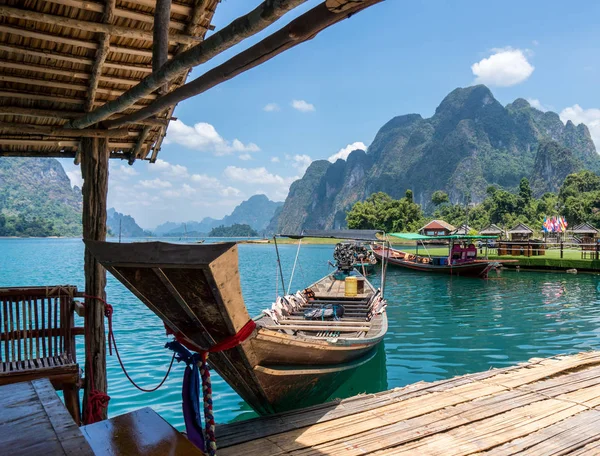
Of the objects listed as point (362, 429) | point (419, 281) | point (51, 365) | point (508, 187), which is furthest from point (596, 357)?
point (508, 187)

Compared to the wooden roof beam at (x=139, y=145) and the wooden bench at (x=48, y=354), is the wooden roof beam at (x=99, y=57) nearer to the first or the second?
the wooden roof beam at (x=139, y=145)

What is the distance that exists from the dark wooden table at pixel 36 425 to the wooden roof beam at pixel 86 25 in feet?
8.83

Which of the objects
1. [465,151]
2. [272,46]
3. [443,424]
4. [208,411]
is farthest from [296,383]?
[465,151]

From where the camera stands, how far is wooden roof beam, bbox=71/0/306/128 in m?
2.22

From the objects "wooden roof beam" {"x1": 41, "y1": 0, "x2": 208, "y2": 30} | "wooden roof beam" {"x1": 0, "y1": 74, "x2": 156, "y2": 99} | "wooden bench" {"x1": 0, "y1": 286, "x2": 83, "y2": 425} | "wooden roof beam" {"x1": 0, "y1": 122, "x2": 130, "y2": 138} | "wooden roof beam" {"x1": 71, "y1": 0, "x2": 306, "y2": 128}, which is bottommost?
"wooden bench" {"x1": 0, "y1": 286, "x2": 83, "y2": 425}

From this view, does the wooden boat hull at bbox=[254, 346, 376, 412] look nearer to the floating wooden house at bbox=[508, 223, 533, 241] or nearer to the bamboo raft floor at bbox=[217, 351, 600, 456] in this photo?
the bamboo raft floor at bbox=[217, 351, 600, 456]

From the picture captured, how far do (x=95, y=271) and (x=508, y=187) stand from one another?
154 meters

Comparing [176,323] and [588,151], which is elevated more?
[588,151]

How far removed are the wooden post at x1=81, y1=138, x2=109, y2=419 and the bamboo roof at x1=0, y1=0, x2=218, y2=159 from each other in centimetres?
25

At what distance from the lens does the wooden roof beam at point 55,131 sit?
4.35 metres

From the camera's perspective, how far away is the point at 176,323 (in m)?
2.82

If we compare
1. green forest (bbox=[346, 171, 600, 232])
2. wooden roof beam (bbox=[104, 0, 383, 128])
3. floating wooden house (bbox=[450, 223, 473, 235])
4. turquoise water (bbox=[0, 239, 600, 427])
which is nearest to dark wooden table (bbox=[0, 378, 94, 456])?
wooden roof beam (bbox=[104, 0, 383, 128])

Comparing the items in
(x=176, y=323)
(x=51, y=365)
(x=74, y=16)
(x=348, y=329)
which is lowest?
(x=348, y=329)

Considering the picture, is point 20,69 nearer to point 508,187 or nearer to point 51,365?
point 51,365
